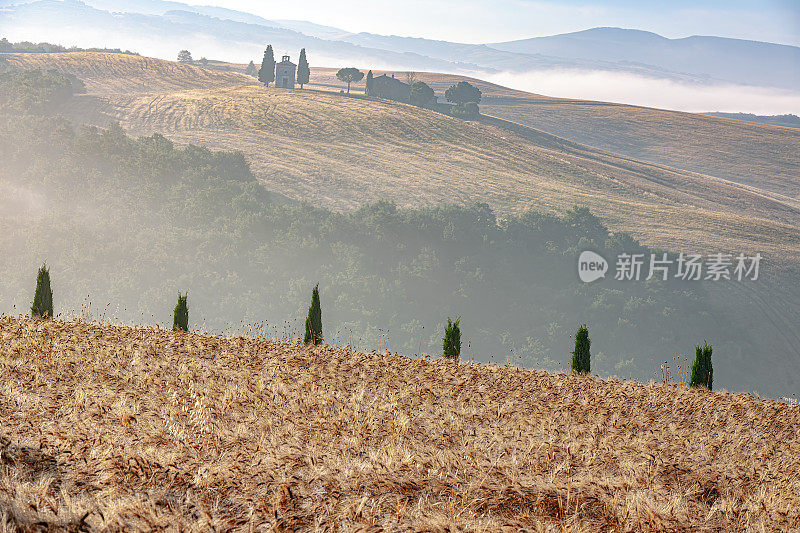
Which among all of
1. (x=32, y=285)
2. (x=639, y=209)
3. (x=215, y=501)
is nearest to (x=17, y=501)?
(x=215, y=501)

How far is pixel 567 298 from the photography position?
55656 mm

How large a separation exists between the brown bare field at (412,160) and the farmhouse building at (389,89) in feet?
14.5

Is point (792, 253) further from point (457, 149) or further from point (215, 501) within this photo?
point (215, 501)

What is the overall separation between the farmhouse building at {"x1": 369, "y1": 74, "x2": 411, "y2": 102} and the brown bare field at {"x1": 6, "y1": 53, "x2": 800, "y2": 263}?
443 cm

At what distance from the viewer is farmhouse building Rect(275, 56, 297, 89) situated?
90875 millimetres

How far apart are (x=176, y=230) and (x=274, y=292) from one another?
11442 mm

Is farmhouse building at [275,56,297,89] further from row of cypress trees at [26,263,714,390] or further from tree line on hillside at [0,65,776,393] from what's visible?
row of cypress trees at [26,263,714,390]

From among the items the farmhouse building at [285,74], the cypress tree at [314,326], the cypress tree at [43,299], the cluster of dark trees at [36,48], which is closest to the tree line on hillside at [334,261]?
the cypress tree at [314,326]

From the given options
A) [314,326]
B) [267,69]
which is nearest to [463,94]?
[267,69]

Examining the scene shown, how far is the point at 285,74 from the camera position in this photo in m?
91.4

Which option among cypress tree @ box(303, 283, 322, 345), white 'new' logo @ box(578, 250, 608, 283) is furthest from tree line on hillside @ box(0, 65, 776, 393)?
cypress tree @ box(303, 283, 322, 345)

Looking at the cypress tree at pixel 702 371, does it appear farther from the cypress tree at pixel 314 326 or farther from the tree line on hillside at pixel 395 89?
the tree line on hillside at pixel 395 89

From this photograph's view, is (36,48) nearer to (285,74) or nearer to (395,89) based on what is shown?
(285,74)

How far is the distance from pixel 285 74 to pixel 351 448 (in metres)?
90.7
